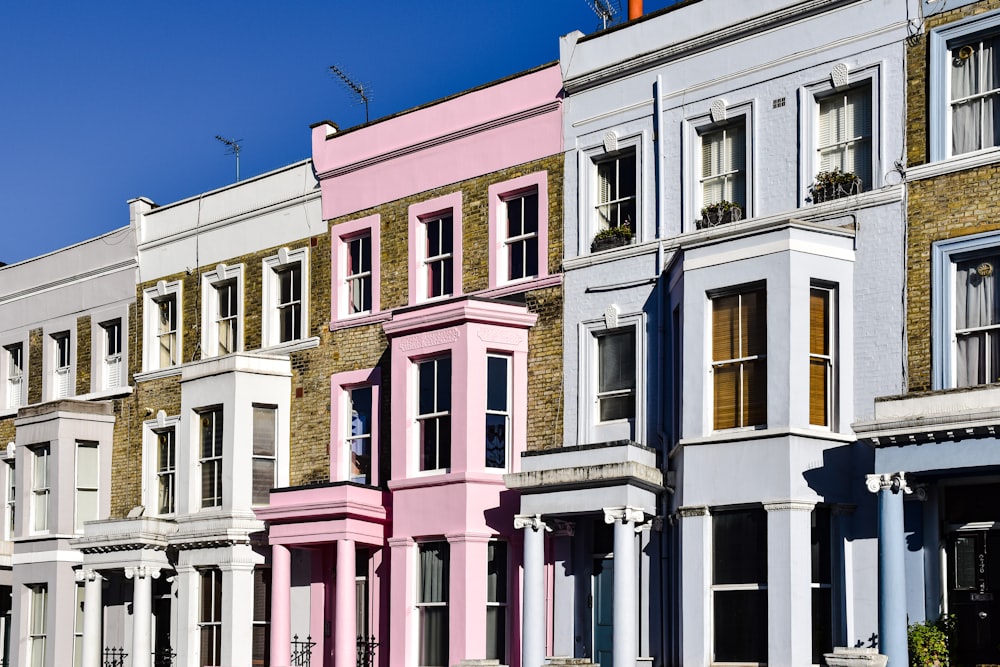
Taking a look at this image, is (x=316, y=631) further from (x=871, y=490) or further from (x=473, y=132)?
(x=871, y=490)

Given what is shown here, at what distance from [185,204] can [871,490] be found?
17705mm

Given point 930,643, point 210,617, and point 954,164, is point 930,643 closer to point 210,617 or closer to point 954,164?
point 954,164

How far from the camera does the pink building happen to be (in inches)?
1017

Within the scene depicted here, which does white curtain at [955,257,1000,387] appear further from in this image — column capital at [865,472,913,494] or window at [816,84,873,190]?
window at [816,84,873,190]

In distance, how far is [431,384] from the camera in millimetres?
26703

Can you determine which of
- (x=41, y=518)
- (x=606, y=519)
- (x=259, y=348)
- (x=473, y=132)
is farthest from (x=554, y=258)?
(x=41, y=518)

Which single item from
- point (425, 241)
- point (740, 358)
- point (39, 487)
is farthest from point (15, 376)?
point (740, 358)

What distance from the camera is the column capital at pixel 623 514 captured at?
910 inches

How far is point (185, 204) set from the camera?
109 ft

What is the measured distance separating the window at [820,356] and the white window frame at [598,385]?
3.36 m

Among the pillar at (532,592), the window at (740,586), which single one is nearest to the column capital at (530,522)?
the pillar at (532,592)

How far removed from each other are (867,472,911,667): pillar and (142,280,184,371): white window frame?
659 inches

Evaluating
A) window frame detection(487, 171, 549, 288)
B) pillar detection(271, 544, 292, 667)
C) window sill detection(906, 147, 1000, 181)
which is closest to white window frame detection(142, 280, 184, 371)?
pillar detection(271, 544, 292, 667)

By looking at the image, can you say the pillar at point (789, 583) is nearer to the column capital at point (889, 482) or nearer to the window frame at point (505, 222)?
the column capital at point (889, 482)
